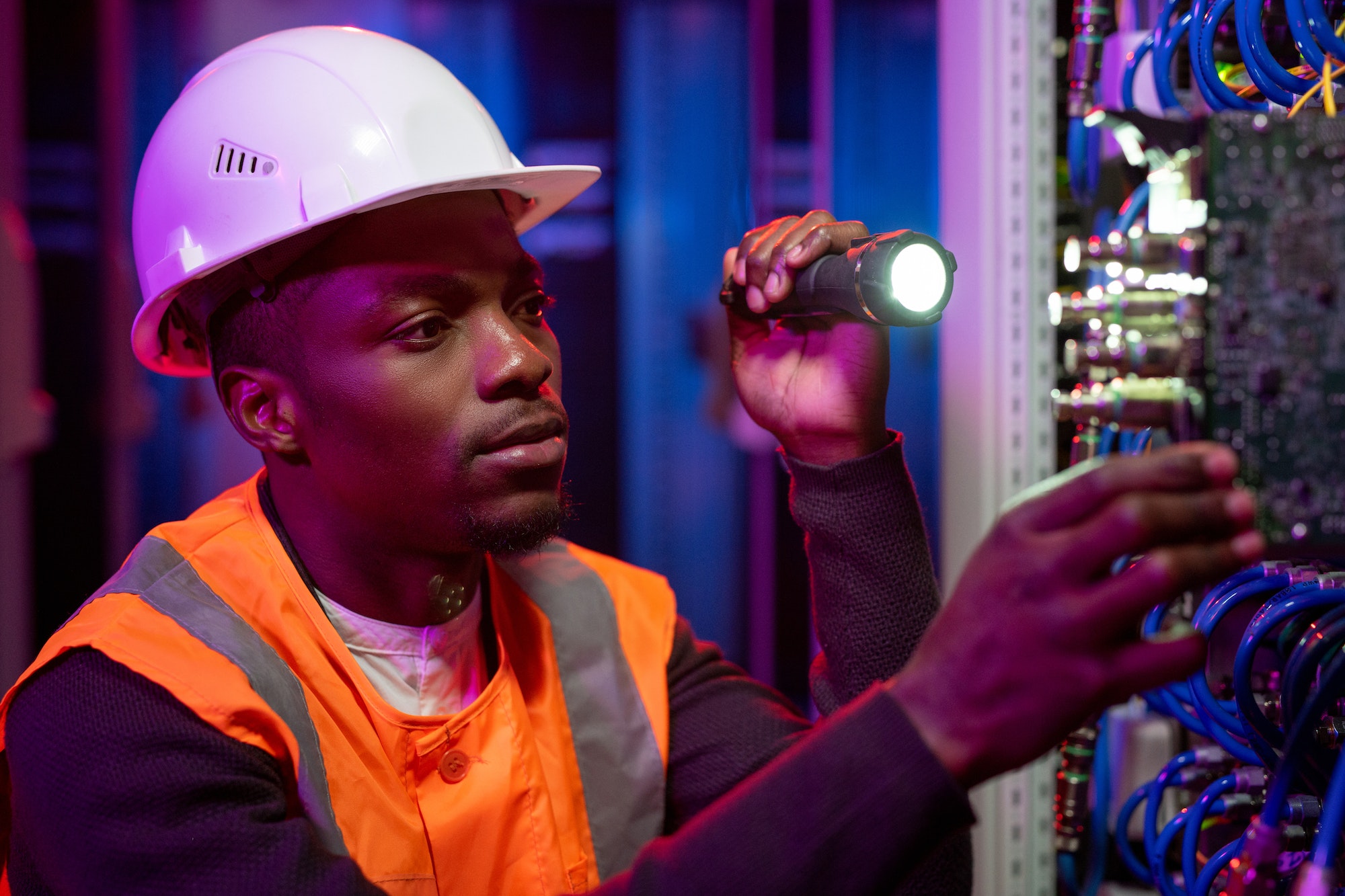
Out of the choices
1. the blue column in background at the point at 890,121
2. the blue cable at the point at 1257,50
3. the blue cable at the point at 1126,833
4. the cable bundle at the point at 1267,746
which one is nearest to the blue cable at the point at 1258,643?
the cable bundle at the point at 1267,746

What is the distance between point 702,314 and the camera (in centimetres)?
323

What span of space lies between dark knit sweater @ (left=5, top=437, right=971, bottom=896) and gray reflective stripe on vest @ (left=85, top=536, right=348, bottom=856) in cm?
4

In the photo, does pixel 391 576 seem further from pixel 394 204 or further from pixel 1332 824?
pixel 1332 824

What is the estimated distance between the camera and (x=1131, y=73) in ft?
3.82

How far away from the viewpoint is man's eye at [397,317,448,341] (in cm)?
101

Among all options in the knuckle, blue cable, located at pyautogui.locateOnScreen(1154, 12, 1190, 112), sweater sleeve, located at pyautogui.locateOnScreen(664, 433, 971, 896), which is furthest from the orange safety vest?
blue cable, located at pyautogui.locateOnScreen(1154, 12, 1190, 112)

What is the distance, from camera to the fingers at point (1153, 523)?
528 millimetres

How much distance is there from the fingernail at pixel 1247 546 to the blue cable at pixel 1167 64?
74 cm

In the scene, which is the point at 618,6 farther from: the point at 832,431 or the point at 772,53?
the point at 832,431

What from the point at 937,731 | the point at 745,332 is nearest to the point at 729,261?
the point at 745,332

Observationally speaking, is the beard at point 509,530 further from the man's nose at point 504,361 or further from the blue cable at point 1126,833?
the blue cable at point 1126,833

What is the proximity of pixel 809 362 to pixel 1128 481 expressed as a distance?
645 mm

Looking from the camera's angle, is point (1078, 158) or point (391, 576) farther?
point (1078, 158)

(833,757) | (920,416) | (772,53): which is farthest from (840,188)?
(833,757)
